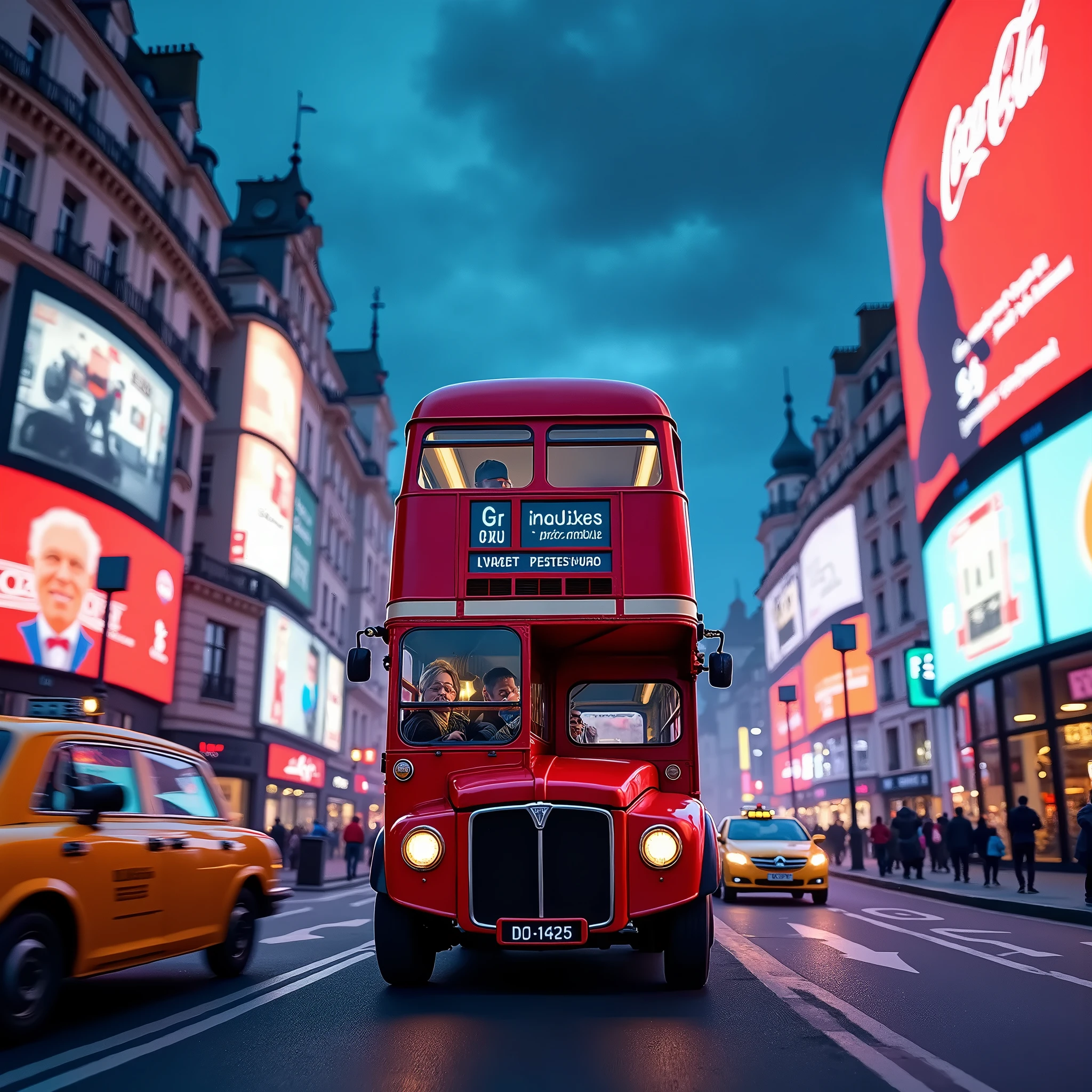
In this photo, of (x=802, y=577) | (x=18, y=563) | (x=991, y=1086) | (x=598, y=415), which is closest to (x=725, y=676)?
(x=598, y=415)

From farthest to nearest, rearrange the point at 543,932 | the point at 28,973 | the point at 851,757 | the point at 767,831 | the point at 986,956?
the point at 851,757, the point at 767,831, the point at 986,956, the point at 543,932, the point at 28,973

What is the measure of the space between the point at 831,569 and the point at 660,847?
2246 inches

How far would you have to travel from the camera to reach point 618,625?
8844 millimetres

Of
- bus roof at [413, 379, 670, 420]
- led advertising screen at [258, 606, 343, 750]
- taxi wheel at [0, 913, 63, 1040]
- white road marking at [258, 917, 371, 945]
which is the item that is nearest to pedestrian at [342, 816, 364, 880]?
led advertising screen at [258, 606, 343, 750]

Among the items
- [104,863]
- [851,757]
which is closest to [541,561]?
[104,863]

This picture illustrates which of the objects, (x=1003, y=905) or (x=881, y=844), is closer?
(x=1003, y=905)

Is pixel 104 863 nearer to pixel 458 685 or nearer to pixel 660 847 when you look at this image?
pixel 458 685

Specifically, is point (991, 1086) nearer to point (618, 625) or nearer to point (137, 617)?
point (618, 625)

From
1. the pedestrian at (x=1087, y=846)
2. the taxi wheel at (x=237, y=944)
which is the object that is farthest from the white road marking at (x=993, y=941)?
the taxi wheel at (x=237, y=944)

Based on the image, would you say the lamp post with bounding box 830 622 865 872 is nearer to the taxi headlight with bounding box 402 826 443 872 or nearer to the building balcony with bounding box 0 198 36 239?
the building balcony with bounding box 0 198 36 239

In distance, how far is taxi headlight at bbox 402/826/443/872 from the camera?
25.2 ft

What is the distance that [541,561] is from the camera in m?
8.93

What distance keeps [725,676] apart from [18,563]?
1934 cm

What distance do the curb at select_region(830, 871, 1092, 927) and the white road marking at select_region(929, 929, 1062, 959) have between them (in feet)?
6.28
